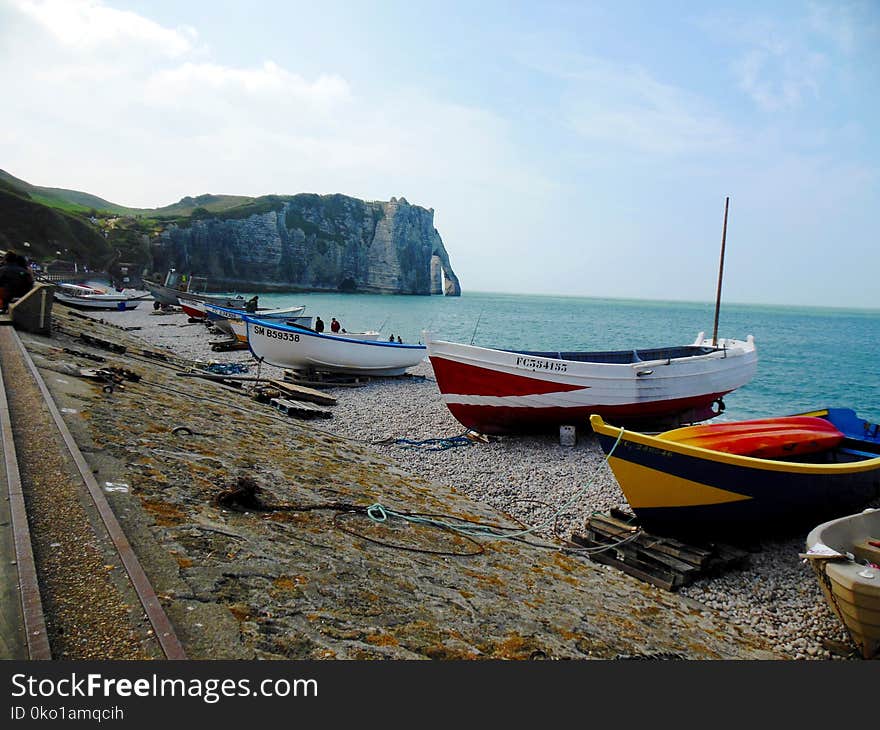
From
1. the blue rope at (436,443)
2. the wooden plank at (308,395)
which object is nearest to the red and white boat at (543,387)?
the blue rope at (436,443)

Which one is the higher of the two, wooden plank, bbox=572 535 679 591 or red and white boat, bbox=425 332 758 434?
red and white boat, bbox=425 332 758 434

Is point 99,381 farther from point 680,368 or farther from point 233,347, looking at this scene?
point 233,347

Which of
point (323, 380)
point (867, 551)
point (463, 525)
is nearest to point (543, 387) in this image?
point (463, 525)

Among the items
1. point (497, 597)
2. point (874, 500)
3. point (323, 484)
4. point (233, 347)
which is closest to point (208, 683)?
point (497, 597)

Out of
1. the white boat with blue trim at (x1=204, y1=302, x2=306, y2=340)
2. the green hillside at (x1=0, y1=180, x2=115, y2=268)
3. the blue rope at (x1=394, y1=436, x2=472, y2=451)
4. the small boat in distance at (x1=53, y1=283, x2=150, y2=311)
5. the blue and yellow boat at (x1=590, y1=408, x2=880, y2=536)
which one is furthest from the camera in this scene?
the green hillside at (x1=0, y1=180, x2=115, y2=268)

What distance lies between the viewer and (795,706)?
390cm

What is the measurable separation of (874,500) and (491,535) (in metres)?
6.91

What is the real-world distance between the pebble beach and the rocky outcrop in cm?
9763

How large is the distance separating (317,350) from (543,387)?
10.8 m

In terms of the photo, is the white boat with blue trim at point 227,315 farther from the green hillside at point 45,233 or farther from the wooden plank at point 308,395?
the green hillside at point 45,233

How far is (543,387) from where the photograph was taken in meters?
13.9

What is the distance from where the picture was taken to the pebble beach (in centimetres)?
668

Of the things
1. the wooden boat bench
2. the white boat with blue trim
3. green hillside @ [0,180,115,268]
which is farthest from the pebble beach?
green hillside @ [0,180,115,268]

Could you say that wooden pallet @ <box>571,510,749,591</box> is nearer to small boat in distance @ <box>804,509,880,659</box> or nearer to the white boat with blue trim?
small boat in distance @ <box>804,509,880,659</box>
